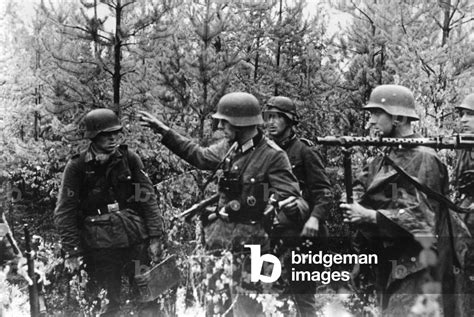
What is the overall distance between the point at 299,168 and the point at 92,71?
2.25 meters

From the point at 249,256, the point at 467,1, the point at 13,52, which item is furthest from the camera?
the point at 13,52

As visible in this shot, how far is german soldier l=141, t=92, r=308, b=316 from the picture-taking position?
4.20m

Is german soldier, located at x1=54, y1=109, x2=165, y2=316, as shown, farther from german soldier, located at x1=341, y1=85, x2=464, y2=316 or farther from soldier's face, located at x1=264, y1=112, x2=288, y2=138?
german soldier, located at x1=341, y1=85, x2=464, y2=316

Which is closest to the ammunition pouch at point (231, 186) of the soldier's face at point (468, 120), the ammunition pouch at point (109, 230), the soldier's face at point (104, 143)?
the ammunition pouch at point (109, 230)

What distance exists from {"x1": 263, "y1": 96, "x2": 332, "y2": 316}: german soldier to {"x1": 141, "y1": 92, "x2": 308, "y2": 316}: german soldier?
0.33 meters

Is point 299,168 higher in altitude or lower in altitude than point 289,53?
lower

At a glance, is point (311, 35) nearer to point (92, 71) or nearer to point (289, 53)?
point (289, 53)

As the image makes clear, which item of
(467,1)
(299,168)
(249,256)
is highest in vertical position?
(467,1)

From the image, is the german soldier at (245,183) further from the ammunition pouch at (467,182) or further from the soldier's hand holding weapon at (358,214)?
the ammunition pouch at (467,182)

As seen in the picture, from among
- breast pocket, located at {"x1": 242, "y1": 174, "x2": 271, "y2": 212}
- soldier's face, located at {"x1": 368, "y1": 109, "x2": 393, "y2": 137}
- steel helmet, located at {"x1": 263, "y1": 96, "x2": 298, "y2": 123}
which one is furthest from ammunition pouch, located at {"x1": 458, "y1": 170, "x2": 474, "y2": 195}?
breast pocket, located at {"x1": 242, "y1": 174, "x2": 271, "y2": 212}

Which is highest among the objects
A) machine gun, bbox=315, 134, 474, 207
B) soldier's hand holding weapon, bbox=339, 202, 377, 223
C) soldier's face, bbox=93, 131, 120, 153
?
soldier's face, bbox=93, 131, 120, 153

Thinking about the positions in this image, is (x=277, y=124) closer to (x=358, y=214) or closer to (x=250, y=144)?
(x=250, y=144)

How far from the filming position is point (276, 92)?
6.01 metres

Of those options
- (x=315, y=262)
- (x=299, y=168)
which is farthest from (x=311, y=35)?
(x=315, y=262)
